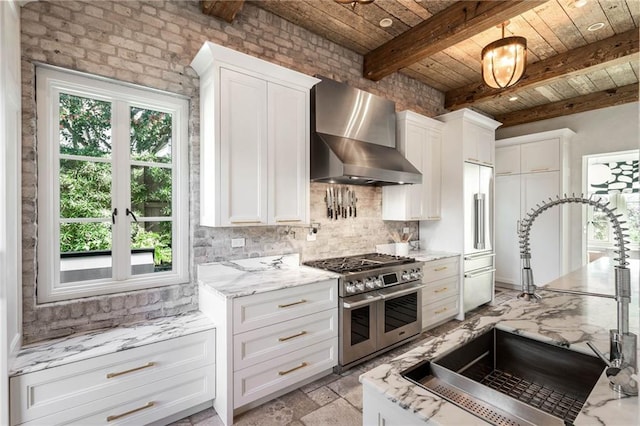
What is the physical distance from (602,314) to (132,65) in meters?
3.39

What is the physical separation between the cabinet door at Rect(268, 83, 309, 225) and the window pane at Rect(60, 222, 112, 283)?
1.27 m

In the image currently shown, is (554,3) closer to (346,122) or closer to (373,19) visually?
(373,19)

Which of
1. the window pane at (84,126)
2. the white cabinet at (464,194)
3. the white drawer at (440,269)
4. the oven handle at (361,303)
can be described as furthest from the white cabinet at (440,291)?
the window pane at (84,126)

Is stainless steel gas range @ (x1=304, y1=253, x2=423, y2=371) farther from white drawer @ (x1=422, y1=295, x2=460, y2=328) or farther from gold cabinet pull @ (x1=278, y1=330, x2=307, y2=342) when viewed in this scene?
gold cabinet pull @ (x1=278, y1=330, x2=307, y2=342)

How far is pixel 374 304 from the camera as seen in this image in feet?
9.68

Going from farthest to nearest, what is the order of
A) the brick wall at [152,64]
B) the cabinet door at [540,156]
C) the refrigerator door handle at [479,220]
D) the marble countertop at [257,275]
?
1. the cabinet door at [540,156]
2. the refrigerator door handle at [479,220]
3. the marble countertop at [257,275]
4. the brick wall at [152,64]

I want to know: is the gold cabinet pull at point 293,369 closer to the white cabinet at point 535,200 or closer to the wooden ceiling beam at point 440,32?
the wooden ceiling beam at point 440,32

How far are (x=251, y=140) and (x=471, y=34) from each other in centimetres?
226

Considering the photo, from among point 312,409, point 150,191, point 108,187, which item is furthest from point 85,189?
point 312,409

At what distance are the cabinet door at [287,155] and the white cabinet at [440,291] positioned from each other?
1781 millimetres

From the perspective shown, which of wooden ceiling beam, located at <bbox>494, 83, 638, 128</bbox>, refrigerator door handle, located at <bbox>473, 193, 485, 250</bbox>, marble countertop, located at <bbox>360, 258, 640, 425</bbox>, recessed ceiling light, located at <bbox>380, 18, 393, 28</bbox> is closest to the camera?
marble countertop, located at <bbox>360, 258, 640, 425</bbox>

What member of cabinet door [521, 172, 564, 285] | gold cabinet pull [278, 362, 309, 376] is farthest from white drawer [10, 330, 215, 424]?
cabinet door [521, 172, 564, 285]

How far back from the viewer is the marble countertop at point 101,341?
1.77 metres

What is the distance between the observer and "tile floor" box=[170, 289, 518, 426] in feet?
7.15
